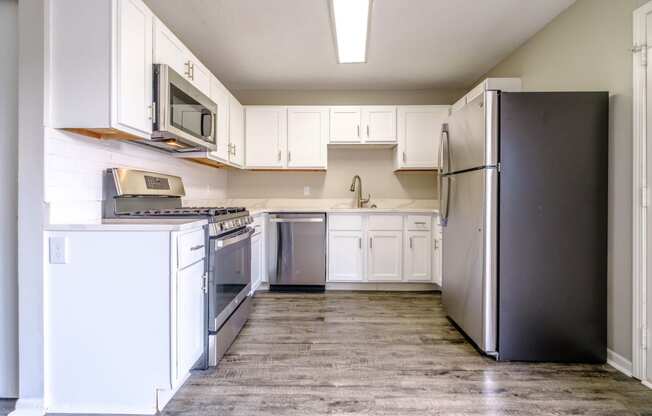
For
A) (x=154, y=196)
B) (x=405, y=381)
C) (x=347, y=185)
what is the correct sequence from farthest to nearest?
(x=347, y=185), (x=154, y=196), (x=405, y=381)

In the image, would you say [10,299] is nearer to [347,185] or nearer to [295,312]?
[295,312]

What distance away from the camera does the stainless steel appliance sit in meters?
2.04

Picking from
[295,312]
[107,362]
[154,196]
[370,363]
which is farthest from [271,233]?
[107,362]

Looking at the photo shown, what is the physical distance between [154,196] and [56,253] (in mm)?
939

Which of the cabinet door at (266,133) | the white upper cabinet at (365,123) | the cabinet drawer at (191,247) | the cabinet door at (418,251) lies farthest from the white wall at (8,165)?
the cabinet door at (418,251)

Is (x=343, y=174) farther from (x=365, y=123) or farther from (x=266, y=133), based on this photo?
(x=266, y=133)

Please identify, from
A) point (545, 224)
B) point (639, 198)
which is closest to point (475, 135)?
point (545, 224)

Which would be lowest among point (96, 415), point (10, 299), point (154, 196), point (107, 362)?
point (96, 415)

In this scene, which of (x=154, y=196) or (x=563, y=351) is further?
(x=154, y=196)

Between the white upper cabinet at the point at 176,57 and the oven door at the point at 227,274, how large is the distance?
3.92 feet

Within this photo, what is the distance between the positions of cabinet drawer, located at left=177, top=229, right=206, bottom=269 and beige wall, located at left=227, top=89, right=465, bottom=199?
2492mm

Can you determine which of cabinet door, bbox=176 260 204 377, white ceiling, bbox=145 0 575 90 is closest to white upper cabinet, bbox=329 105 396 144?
white ceiling, bbox=145 0 575 90

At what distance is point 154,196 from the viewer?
2488 millimetres

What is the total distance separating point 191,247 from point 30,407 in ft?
3.41
